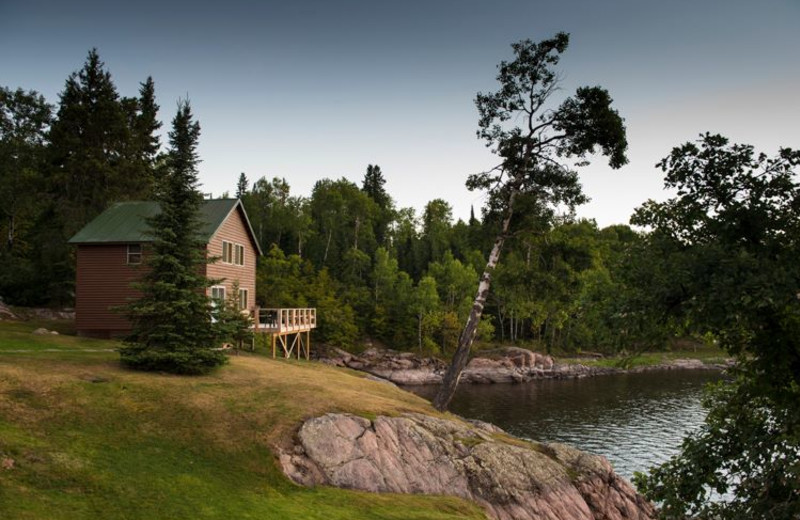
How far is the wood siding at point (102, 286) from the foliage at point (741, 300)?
2873 centimetres

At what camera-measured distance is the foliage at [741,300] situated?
20.1ft

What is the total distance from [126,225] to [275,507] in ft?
82.9

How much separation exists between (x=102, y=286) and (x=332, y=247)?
153 feet

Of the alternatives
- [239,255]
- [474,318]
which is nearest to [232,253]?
[239,255]

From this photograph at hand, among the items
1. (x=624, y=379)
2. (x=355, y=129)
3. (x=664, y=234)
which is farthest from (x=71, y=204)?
(x=624, y=379)

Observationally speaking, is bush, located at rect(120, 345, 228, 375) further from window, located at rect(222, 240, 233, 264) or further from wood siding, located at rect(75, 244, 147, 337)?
window, located at rect(222, 240, 233, 264)

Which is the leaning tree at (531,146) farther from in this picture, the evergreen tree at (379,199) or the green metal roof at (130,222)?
the evergreen tree at (379,199)

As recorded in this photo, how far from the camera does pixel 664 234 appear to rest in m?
7.50

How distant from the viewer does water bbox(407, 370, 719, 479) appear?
2856 cm

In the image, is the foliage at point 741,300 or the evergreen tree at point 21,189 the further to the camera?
the evergreen tree at point 21,189

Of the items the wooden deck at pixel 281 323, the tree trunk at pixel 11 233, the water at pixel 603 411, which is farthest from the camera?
the tree trunk at pixel 11 233

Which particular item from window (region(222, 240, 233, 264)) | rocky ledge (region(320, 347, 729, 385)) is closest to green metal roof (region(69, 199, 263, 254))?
window (region(222, 240, 233, 264))

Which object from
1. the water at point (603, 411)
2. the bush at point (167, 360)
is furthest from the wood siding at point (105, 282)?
the water at point (603, 411)

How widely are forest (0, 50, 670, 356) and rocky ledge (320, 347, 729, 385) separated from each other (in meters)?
3.47
